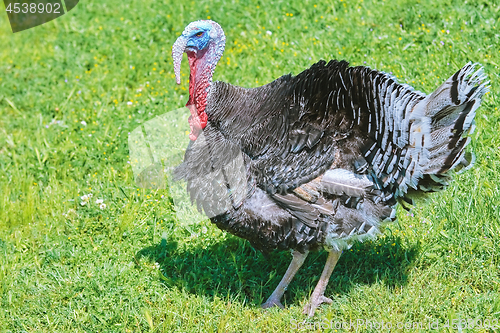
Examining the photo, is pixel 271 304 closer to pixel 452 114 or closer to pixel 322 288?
pixel 322 288

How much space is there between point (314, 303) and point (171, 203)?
1.87 metres

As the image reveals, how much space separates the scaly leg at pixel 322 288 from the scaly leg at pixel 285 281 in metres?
0.22

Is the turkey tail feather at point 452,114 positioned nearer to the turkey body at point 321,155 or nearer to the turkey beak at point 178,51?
the turkey body at point 321,155

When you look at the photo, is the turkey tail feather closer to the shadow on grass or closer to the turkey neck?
the shadow on grass

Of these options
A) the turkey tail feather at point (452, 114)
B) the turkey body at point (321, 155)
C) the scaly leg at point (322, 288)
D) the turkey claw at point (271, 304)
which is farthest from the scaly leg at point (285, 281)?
the turkey tail feather at point (452, 114)

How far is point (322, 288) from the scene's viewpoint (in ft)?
15.5

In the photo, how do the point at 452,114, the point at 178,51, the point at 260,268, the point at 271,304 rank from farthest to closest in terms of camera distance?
the point at 260,268 < the point at 271,304 < the point at 178,51 < the point at 452,114

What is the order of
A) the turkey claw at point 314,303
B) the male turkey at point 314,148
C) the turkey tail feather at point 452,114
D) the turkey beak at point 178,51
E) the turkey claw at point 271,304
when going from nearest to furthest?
the turkey tail feather at point 452,114, the male turkey at point 314,148, the turkey beak at point 178,51, the turkey claw at point 314,303, the turkey claw at point 271,304

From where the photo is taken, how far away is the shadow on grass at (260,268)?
4.88 metres

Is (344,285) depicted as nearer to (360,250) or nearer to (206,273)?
(360,250)

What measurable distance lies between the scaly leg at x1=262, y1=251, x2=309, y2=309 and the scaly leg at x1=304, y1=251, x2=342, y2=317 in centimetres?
22

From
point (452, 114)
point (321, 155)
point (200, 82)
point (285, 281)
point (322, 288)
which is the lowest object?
point (285, 281)

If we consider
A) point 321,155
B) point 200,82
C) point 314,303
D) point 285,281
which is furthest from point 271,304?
point 200,82

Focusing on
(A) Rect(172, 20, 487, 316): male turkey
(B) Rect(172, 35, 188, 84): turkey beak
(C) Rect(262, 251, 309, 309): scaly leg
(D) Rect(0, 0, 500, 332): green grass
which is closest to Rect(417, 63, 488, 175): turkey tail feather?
(A) Rect(172, 20, 487, 316): male turkey
